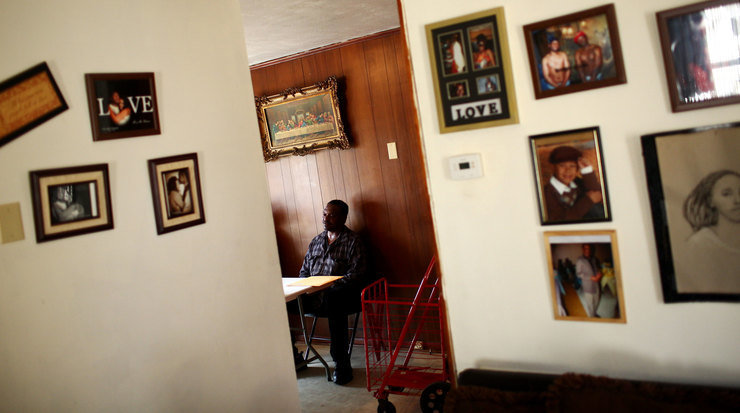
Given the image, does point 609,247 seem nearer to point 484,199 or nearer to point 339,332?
point 484,199

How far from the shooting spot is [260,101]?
4938 mm

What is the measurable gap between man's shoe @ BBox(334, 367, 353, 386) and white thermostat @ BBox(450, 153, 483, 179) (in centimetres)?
262

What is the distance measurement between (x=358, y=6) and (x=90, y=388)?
267 centimetres

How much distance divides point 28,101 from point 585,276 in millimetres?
1924

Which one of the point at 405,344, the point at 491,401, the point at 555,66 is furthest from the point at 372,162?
the point at 491,401

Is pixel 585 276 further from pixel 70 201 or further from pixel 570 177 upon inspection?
pixel 70 201

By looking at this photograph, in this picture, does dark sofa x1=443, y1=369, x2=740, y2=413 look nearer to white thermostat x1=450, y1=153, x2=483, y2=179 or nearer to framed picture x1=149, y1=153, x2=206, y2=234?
white thermostat x1=450, y1=153, x2=483, y2=179

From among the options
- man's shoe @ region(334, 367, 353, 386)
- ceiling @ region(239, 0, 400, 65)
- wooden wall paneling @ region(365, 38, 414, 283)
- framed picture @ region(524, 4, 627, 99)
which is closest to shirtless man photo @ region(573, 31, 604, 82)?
framed picture @ region(524, 4, 627, 99)

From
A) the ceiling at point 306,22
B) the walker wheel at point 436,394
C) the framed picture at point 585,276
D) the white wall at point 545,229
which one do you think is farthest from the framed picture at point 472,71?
the ceiling at point 306,22

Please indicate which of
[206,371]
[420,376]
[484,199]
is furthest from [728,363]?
[206,371]

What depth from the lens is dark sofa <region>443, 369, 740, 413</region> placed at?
133 centimetres

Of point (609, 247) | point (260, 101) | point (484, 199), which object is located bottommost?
point (609, 247)

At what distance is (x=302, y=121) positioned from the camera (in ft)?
15.5

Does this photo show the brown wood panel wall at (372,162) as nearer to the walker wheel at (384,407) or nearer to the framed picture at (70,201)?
the walker wheel at (384,407)
